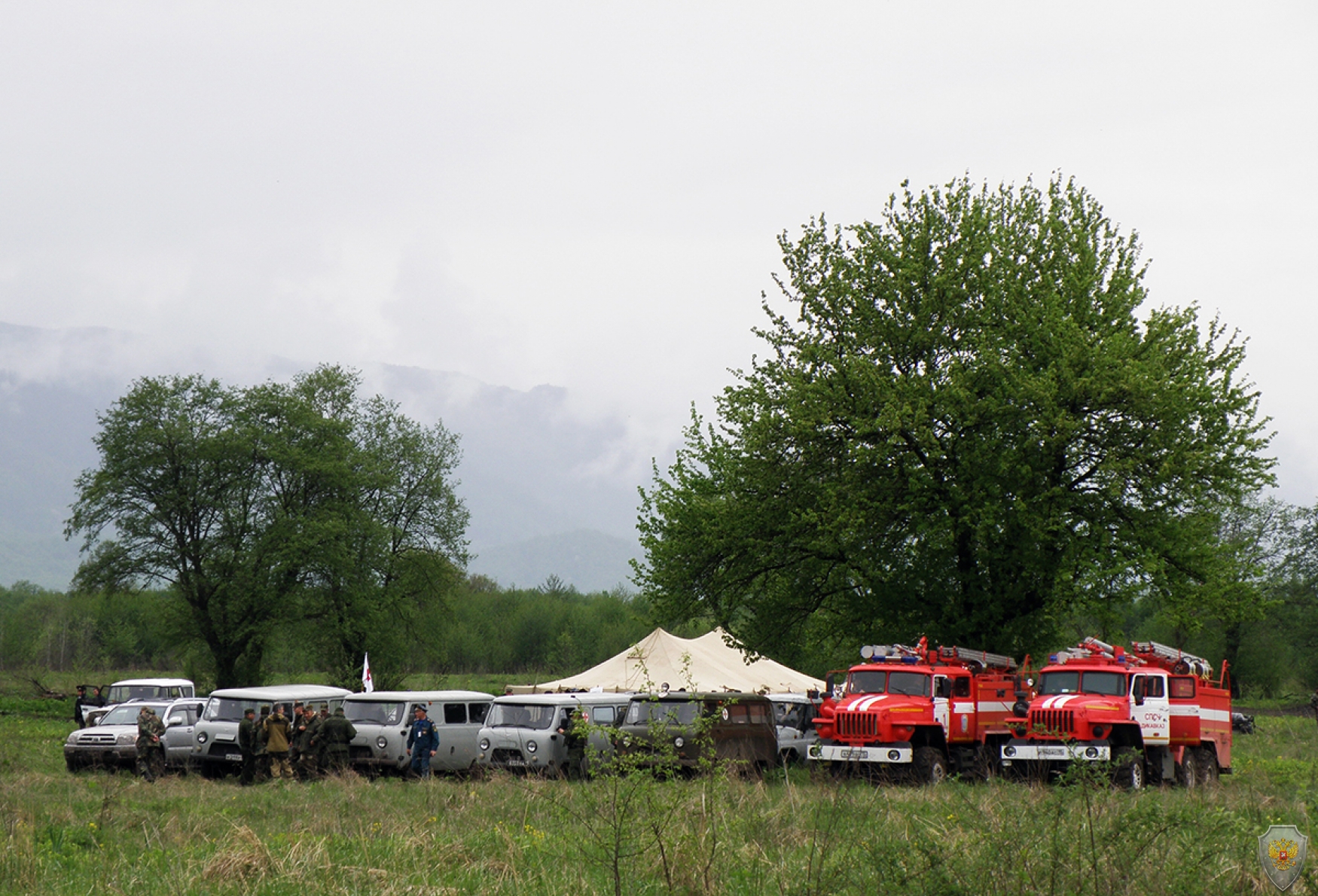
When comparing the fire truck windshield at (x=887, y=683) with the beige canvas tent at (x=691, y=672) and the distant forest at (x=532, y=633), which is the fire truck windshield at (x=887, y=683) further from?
the beige canvas tent at (x=691, y=672)

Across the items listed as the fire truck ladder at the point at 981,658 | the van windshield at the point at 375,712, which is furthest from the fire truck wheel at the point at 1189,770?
the van windshield at the point at 375,712

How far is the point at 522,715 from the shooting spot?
23.7 m

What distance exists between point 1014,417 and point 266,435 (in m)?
36.1

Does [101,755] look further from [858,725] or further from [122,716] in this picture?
[858,725]

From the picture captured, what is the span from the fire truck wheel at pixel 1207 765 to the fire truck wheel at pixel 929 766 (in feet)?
15.2

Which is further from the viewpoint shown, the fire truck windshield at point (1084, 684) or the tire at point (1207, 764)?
the tire at point (1207, 764)

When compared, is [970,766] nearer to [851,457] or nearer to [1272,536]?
[851,457]

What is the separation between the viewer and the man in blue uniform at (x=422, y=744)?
22781mm

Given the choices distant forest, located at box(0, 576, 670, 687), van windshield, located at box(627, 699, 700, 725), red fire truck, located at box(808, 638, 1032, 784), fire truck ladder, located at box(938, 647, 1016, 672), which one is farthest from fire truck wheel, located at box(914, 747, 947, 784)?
distant forest, located at box(0, 576, 670, 687)

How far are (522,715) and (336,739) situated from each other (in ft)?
11.9

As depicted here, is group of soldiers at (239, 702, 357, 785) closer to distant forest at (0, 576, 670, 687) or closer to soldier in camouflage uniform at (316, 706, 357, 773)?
soldier in camouflage uniform at (316, 706, 357, 773)

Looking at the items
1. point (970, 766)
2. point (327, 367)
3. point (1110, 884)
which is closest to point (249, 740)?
point (970, 766)

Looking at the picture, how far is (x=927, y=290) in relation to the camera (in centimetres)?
2747

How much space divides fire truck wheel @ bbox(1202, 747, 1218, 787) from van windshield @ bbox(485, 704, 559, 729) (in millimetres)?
11933
